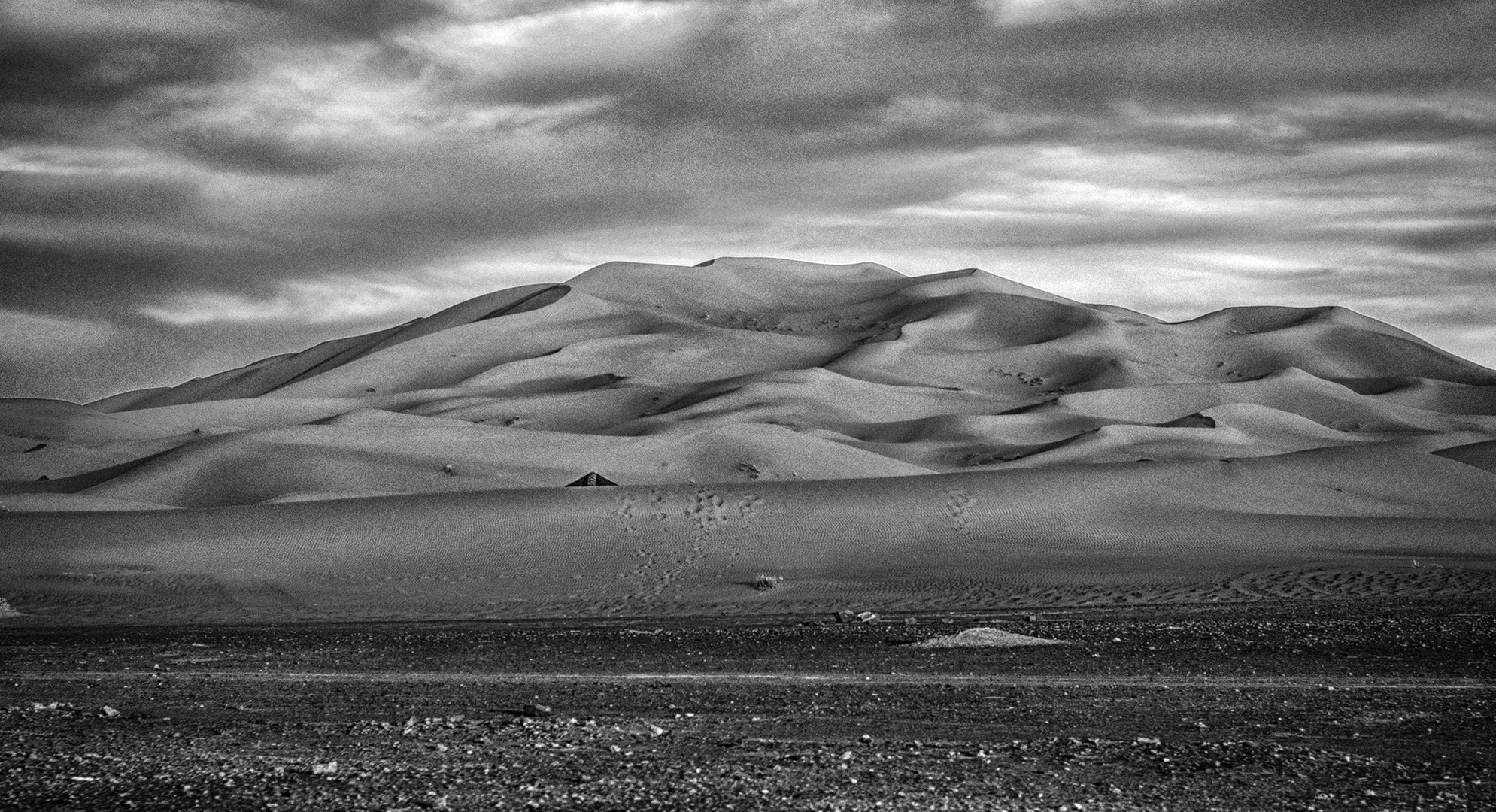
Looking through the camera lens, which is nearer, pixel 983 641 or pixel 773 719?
pixel 773 719

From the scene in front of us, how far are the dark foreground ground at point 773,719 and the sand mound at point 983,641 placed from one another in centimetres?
40

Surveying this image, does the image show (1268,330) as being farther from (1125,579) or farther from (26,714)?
(26,714)

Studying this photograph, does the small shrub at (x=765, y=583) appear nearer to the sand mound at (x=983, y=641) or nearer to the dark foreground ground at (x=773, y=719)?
the dark foreground ground at (x=773, y=719)

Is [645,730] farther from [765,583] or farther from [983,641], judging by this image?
[765,583]

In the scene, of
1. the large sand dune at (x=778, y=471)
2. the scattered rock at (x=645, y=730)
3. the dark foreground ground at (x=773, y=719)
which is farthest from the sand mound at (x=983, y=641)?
the scattered rock at (x=645, y=730)

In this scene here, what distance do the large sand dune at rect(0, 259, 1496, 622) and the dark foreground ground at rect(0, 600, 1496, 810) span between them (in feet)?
21.2

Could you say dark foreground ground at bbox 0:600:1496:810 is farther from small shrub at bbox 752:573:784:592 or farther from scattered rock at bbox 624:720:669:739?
small shrub at bbox 752:573:784:592

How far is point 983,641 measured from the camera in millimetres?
18281

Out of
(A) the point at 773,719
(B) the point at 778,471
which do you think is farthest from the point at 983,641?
(B) the point at 778,471

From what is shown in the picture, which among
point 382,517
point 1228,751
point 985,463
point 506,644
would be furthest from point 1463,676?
point 985,463

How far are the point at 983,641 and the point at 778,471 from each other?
A: 3574cm

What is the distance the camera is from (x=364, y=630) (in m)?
22.0

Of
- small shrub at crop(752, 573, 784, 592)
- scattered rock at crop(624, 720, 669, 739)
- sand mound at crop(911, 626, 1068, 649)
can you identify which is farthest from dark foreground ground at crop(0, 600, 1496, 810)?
small shrub at crop(752, 573, 784, 592)

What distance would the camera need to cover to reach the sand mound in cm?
1798
